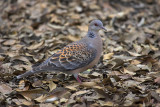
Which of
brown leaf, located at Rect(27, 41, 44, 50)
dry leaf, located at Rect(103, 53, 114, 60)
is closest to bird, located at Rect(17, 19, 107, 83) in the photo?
dry leaf, located at Rect(103, 53, 114, 60)

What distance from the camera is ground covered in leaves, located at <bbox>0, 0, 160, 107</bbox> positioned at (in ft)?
14.5

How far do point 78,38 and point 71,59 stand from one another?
79.1 inches

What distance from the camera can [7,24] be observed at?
7738mm

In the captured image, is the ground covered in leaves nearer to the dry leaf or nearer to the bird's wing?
the dry leaf

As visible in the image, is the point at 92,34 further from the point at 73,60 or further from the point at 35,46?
the point at 35,46

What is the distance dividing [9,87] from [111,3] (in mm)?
5291

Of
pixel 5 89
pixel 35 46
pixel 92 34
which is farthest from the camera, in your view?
pixel 35 46

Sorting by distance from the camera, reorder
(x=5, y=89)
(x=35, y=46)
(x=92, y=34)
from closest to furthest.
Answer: (x=5, y=89) → (x=92, y=34) → (x=35, y=46)

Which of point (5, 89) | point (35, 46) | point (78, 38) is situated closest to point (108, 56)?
point (78, 38)

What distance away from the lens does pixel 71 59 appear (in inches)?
195

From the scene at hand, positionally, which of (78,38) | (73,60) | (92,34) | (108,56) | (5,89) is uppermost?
(78,38)

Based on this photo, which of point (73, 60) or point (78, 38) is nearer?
point (73, 60)

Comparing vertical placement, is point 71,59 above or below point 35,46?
below

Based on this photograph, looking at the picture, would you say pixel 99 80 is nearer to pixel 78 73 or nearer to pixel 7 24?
pixel 78 73
